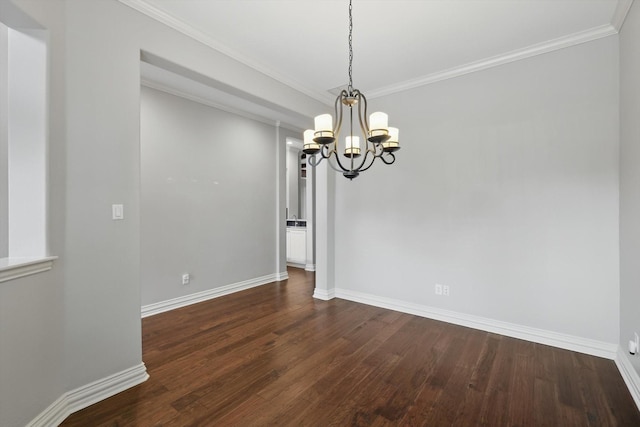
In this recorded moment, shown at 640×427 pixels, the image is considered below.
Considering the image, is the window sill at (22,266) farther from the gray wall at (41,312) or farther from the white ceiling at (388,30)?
Result: the white ceiling at (388,30)

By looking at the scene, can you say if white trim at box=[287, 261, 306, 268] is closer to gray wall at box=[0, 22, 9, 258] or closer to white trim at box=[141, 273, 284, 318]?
white trim at box=[141, 273, 284, 318]

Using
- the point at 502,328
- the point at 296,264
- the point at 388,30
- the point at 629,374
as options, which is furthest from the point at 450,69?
the point at 296,264

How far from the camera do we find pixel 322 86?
12.0ft

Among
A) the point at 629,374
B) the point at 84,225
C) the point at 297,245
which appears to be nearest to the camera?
the point at 84,225

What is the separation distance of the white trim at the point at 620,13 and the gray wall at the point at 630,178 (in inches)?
1.8

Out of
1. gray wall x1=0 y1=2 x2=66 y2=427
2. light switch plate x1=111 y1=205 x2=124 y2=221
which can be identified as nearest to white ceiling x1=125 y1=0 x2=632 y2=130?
gray wall x1=0 y1=2 x2=66 y2=427

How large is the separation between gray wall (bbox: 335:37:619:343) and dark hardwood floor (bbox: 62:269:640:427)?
47cm

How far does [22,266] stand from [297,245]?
4.93 m

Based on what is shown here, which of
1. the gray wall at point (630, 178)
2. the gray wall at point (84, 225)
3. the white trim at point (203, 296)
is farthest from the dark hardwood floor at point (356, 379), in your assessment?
the gray wall at point (630, 178)

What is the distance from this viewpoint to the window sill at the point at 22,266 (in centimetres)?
149

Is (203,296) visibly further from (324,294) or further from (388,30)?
(388,30)

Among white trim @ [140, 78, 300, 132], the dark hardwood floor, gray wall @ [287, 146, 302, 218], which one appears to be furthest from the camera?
gray wall @ [287, 146, 302, 218]

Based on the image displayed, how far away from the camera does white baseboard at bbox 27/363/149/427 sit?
5.60 feet

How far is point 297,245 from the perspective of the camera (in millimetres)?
6355
